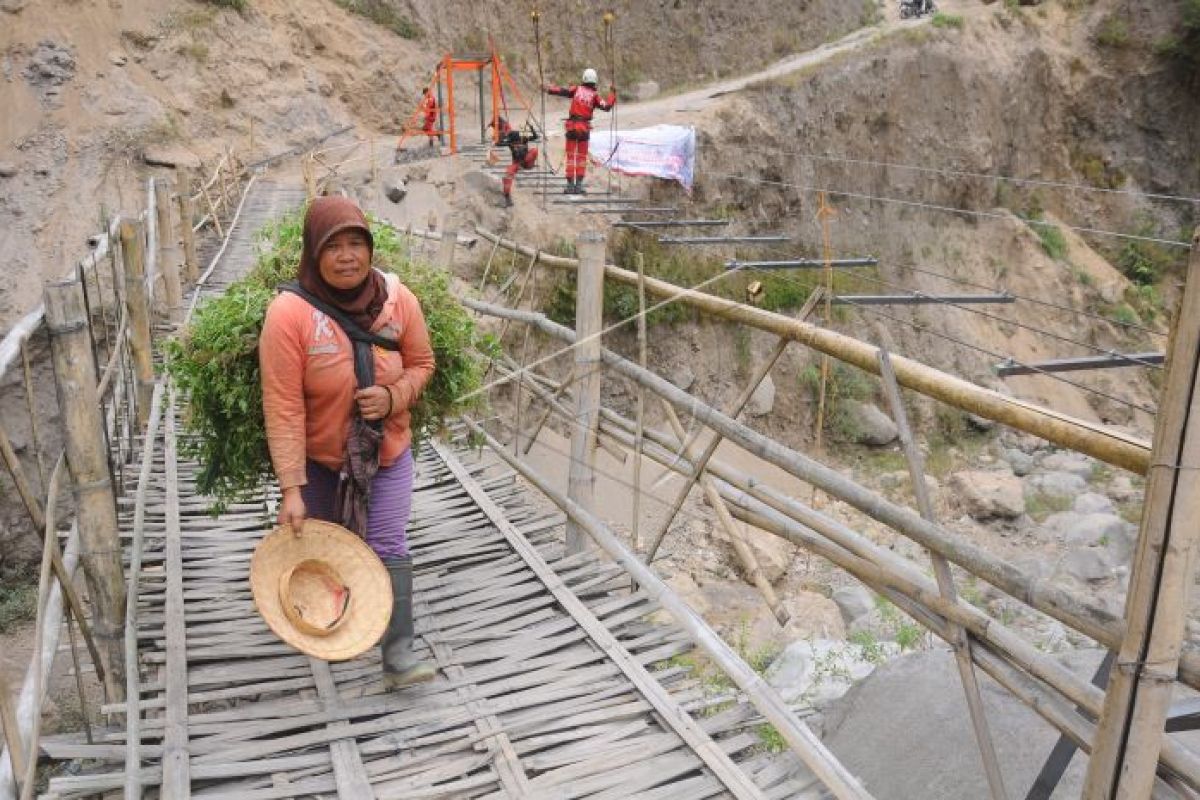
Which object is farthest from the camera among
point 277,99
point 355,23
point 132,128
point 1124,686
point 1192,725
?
point 355,23

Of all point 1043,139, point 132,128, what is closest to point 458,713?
point 132,128

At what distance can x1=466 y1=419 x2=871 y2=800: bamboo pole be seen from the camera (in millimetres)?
2670

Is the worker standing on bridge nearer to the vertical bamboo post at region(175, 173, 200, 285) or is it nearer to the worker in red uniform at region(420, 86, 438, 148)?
the vertical bamboo post at region(175, 173, 200, 285)

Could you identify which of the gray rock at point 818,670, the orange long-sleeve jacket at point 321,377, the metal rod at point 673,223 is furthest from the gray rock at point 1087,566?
the orange long-sleeve jacket at point 321,377

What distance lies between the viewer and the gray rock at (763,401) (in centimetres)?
1352

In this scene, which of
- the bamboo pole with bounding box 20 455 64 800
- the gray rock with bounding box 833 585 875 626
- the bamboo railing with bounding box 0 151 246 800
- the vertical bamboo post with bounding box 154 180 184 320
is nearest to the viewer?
the bamboo pole with bounding box 20 455 64 800

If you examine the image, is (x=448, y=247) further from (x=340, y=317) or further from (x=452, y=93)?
(x=452, y=93)

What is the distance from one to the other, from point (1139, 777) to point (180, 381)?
2908 mm

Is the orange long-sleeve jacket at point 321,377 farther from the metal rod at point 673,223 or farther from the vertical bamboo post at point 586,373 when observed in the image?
the metal rod at point 673,223

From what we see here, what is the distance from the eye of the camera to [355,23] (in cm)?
1912

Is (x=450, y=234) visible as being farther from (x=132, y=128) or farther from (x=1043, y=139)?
(x=1043, y=139)

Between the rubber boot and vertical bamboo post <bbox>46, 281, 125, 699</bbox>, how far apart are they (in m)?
0.85

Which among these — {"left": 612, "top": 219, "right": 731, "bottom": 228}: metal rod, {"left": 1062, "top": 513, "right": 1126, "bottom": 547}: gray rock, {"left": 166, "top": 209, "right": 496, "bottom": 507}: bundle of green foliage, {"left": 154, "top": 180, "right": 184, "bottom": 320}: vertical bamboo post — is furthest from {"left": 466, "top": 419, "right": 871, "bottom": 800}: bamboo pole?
{"left": 1062, "top": 513, "right": 1126, "bottom": 547}: gray rock

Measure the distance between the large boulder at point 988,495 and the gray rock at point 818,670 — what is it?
22.0ft
